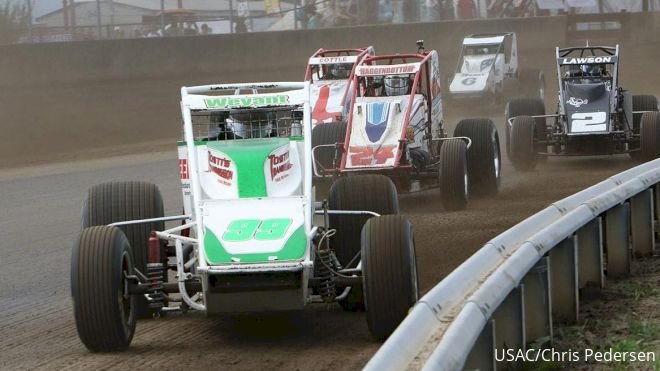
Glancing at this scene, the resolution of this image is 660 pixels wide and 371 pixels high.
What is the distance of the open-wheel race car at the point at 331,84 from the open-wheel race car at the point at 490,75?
11861mm

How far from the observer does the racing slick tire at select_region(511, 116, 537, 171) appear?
18.5 meters

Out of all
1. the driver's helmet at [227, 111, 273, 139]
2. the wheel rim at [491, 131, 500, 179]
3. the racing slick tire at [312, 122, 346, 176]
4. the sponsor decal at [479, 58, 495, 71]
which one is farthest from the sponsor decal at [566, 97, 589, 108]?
the sponsor decal at [479, 58, 495, 71]

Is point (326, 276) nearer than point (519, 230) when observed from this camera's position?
No

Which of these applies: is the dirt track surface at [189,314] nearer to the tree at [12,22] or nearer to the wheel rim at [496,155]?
the wheel rim at [496,155]

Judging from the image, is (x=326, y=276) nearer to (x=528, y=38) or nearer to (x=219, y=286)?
(x=219, y=286)

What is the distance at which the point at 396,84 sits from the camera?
15688 millimetres

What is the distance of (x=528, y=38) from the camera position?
124 feet

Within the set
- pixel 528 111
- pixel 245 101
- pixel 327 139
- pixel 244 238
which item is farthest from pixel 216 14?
pixel 244 238

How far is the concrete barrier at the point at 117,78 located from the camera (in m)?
23.4

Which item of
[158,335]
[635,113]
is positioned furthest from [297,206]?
[635,113]

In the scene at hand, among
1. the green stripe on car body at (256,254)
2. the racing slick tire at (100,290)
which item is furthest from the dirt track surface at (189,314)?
the green stripe on car body at (256,254)

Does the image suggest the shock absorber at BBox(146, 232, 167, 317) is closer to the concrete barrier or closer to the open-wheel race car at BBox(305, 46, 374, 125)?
the open-wheel race car at BBox(305, 46, 374, 125)

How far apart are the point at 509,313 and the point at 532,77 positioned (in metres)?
26.8

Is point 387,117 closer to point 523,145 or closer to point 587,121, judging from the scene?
point 523,145
